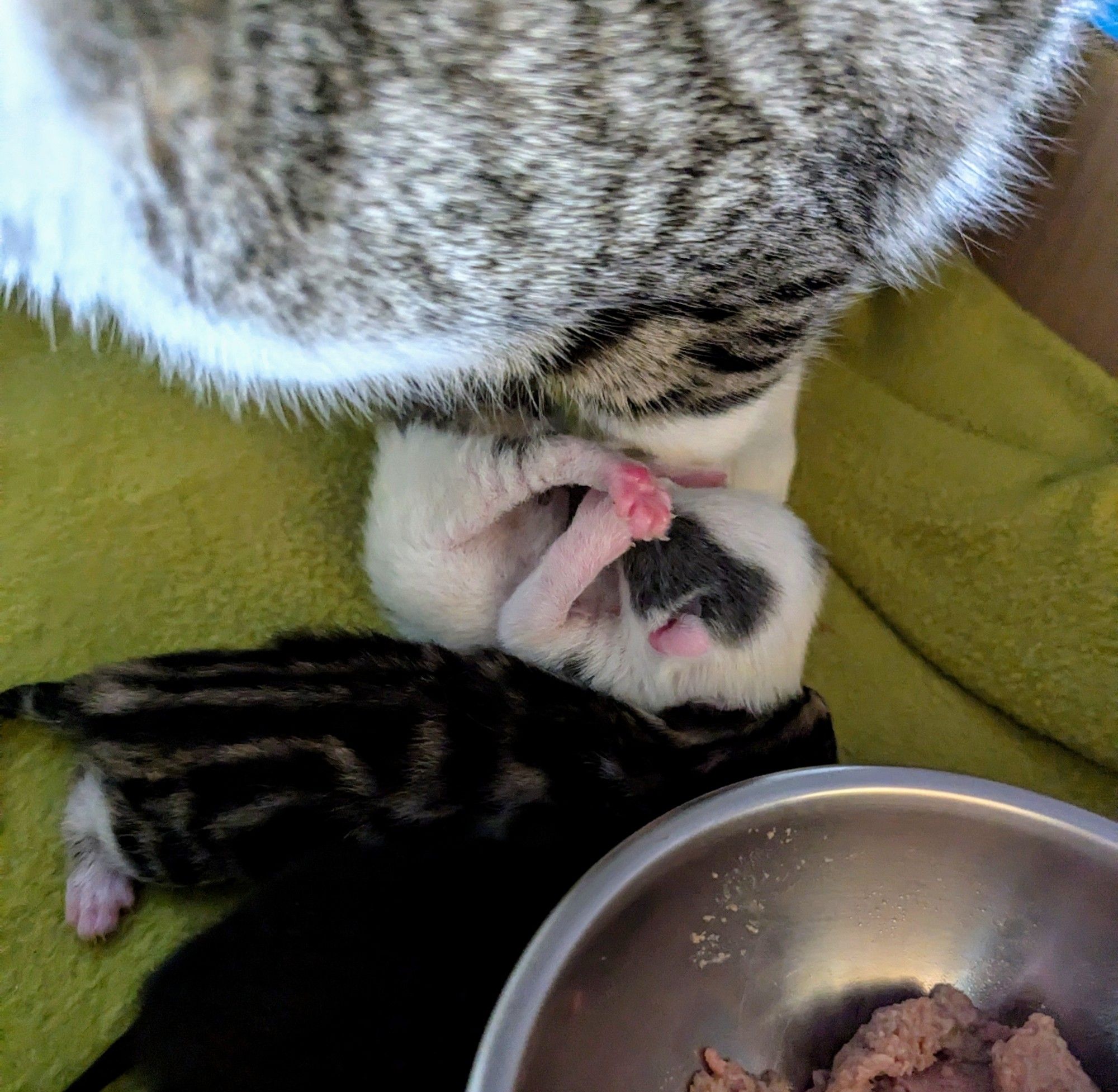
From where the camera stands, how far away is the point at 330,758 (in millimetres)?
843

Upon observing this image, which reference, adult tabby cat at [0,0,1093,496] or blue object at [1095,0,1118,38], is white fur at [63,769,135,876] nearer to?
adult tabby cat at [0,0,1093,496]

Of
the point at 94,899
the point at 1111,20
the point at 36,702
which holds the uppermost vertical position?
the point at 1111,20

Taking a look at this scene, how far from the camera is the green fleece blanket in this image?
3.42 ft

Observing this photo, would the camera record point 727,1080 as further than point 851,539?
No

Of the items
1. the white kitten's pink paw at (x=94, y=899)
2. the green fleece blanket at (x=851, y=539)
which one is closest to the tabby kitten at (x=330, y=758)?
the white kitten's pink paw at (x=94, y=899)

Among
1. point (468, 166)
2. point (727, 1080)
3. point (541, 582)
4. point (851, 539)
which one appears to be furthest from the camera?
point (851, 539)

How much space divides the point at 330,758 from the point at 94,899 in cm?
27

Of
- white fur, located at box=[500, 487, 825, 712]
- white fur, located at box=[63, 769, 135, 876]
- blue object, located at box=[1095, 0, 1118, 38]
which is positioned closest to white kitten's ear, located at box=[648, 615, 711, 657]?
white fur, located at box=[500, 487, 825, 712]

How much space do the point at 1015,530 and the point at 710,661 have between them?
0.39 meters

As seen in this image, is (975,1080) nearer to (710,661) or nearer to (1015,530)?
(710,661)

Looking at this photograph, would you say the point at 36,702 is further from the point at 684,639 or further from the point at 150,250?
the point at 684,639

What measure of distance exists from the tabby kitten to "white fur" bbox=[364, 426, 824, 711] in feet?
0.21

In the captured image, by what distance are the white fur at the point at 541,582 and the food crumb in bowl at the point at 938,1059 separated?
306 mm

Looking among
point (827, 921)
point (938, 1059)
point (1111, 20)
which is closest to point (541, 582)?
point (827, 921)
